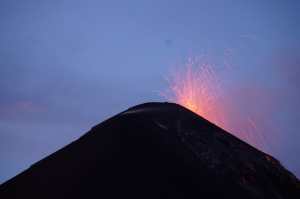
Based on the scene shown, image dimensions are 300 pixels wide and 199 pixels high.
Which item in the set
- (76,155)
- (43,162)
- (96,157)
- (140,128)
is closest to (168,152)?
(140,128)

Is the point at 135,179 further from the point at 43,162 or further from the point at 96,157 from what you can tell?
the point at 43,162

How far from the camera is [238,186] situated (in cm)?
1465

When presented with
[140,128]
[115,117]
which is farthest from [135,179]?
[115,117]

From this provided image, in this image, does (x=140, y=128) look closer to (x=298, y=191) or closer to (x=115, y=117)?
(x=115, y=117)

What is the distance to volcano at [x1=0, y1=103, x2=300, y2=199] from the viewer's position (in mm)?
14188

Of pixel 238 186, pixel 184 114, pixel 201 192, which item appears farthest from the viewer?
pixel 184 114

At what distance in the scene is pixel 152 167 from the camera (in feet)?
49.6

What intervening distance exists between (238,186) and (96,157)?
6.45m

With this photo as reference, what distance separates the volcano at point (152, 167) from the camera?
1419 centimetres

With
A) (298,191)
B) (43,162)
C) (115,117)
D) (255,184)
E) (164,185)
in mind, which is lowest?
(298,191)

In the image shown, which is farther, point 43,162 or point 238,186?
point 43,162

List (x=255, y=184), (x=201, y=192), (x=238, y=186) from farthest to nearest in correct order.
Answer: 1. (x=255, y=184)
2. (x=238, y=186)
3. (x=201, y=192)

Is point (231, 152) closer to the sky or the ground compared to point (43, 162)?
closer to the ground

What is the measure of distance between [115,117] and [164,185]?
601 centimetres
